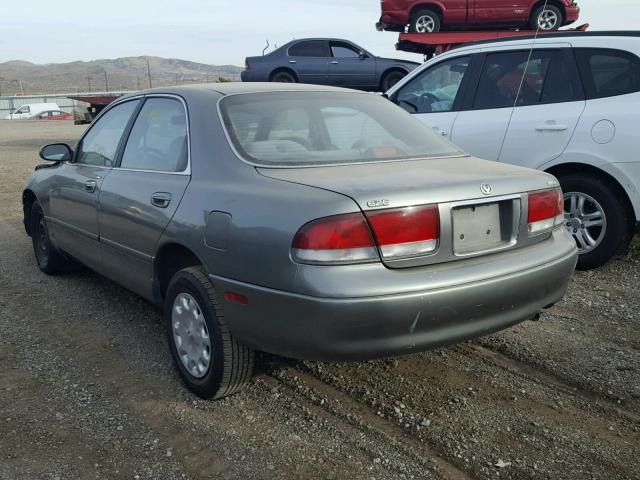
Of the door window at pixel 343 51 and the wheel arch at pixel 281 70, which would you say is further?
the door window at pixel 343 51

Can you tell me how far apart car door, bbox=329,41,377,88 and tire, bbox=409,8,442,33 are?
2277 millimetres

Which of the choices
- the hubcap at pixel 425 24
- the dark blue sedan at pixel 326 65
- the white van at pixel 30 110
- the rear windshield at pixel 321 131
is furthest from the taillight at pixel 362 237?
the white van at pixel 30 110

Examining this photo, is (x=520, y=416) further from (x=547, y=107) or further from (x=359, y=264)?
(x=547, y=107)

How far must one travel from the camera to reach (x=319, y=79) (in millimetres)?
14625

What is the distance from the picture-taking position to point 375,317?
2504mm

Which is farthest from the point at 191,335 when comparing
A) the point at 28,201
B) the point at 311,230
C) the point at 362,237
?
the point at 28,201

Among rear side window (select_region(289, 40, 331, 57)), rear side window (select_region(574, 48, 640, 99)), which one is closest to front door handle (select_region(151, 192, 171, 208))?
rear side window (select_region(574, 48, 640, 99))

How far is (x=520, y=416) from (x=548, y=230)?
95 centimetres

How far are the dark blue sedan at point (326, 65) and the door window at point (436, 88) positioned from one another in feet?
28.1

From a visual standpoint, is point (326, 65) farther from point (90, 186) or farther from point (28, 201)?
point (90, 186)

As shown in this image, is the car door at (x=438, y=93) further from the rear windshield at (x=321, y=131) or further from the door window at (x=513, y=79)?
the rear windshield at (x=321, y=131)

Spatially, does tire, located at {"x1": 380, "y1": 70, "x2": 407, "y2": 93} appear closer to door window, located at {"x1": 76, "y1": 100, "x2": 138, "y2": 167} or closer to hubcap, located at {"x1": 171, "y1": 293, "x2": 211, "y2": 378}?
door window, located at {"x1": 76, "y1": 100, "x2": 138, "y2": 167}

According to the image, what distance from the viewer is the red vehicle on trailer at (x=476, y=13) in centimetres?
1193

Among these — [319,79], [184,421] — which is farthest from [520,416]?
[319,79]
